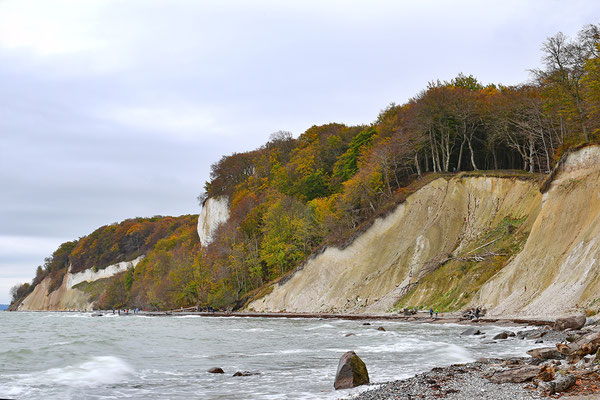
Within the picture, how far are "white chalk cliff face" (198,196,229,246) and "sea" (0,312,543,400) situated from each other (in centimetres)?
6507

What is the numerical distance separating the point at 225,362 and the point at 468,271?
28296 millimetres

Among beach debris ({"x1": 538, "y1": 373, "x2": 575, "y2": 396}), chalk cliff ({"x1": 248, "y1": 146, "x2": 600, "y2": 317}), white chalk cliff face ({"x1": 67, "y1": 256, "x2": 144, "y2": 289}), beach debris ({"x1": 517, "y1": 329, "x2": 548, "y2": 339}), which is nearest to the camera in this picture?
beach debris ({"x1": 538, "y1": 373, "x2": 575, "y2": 396})

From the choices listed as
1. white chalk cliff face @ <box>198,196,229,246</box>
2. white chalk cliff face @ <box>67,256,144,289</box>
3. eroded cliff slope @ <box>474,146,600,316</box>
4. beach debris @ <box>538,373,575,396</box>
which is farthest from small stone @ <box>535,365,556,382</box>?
white chalk cliff face @ <box>67,256,144,289</box>

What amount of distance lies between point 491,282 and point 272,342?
61.7 feet

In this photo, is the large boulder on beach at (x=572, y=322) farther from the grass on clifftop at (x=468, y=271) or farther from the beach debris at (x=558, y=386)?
the grass on clifftop at (x=468, y=271)

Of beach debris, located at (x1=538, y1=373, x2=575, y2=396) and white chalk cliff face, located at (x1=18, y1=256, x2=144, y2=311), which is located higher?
white chalk cliff face, located at (x1=18, y1=256, x2=144, y2=311)

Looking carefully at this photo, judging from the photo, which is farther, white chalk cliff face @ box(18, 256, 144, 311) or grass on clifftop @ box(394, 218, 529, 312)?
white chalk cliff face @ box(18, 256, 144, 311)

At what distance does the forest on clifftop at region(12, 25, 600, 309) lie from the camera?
4116 centimetres

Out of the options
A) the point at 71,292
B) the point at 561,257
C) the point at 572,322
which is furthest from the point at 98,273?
the point at 572,322

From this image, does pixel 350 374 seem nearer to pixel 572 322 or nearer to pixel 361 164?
pixel 572 322

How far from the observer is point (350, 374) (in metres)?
13.4

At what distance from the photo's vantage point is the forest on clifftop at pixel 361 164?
4116cm

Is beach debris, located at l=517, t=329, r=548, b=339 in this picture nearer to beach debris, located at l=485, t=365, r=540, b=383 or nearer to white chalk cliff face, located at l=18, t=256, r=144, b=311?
beach debris, located at l=485, t=365, r=540, b=383

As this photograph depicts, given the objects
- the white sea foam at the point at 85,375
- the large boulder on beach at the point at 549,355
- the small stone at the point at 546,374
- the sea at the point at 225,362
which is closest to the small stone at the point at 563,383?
the small stone at the point at 546,374
